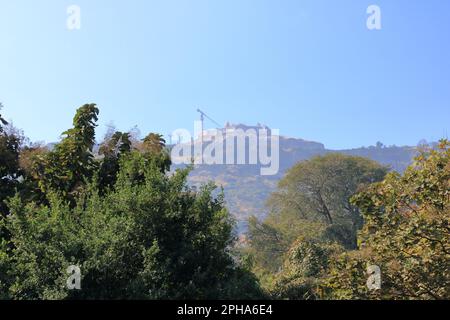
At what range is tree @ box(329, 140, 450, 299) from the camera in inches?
381

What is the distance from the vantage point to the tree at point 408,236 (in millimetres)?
9688

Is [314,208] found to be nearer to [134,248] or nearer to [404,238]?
[404,238]

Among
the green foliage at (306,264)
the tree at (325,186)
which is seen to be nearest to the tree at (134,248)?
the green foliage at (306,264)

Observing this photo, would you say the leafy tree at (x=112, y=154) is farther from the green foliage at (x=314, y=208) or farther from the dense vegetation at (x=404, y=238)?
the green foliage at (x=314, y=208)

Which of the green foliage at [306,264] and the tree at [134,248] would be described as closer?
the tree at [134,248]

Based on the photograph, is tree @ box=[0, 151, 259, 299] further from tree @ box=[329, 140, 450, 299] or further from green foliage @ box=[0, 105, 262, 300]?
tree @ box=[329, 140, 450, 299]

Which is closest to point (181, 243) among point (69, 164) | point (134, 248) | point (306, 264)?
point (134, 248)

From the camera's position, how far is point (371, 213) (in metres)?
11.0

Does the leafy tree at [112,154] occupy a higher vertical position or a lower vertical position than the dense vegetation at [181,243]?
higher

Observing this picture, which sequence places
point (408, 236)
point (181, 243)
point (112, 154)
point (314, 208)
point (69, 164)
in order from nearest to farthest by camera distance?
point (408, 236)
point (181, 243)
point (69, 164)
point (112, 154)
point (314, 208)

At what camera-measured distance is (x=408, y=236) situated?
9883 mm

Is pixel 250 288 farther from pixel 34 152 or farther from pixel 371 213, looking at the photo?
pixel 34 152

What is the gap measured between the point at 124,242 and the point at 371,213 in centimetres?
551
